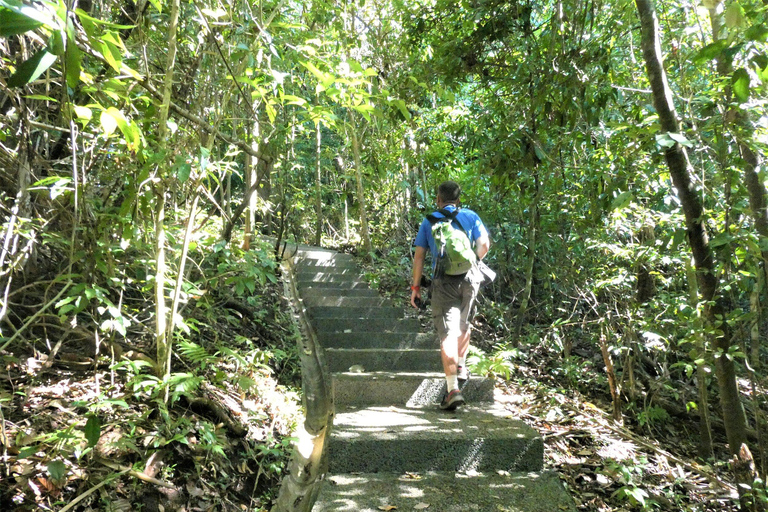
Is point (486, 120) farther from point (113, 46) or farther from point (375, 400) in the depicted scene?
point (113, 46)

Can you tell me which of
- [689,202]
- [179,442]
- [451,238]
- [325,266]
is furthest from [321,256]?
[689,202]

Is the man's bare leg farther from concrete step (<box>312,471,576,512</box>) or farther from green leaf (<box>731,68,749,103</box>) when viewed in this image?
green leaf (<box>731,68,749,103</box>)

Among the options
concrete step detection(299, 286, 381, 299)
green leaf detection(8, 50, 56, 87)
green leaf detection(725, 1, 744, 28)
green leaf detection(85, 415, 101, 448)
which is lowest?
green leaf detection(85, 415, 101, 448)

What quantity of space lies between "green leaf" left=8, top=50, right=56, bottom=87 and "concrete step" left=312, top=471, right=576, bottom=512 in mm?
2218

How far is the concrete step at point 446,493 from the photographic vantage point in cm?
258

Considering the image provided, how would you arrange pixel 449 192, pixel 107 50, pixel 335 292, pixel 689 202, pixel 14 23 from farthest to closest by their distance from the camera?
pixel 335 292 < pixel 449 192 < pixel 689 202 < pixel 107 50 < pixel 14 23

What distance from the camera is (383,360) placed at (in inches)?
187

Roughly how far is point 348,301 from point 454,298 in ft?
10.4

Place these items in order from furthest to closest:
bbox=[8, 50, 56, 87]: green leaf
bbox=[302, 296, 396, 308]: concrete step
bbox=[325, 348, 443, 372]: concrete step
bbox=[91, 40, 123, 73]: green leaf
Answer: bbox=[302, 296, 396, 308]: concrete step
bbox=[325, 348, 443, 372]: concrete step
bbox=[91, 40, 123, 73]: green leaf
bbox=[8, 50, 56, 87]: green leaf

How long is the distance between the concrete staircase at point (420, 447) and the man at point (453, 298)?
0.27 m

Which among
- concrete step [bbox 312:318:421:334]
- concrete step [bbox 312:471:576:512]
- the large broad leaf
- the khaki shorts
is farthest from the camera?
concrete step [bbox 312:318:421:334]

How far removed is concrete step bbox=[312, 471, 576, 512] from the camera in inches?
101

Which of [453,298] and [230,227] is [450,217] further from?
[230,227]

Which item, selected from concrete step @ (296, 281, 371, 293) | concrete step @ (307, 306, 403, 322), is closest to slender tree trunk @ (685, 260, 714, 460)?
concrete step @ (307, 306, 403, 322)
